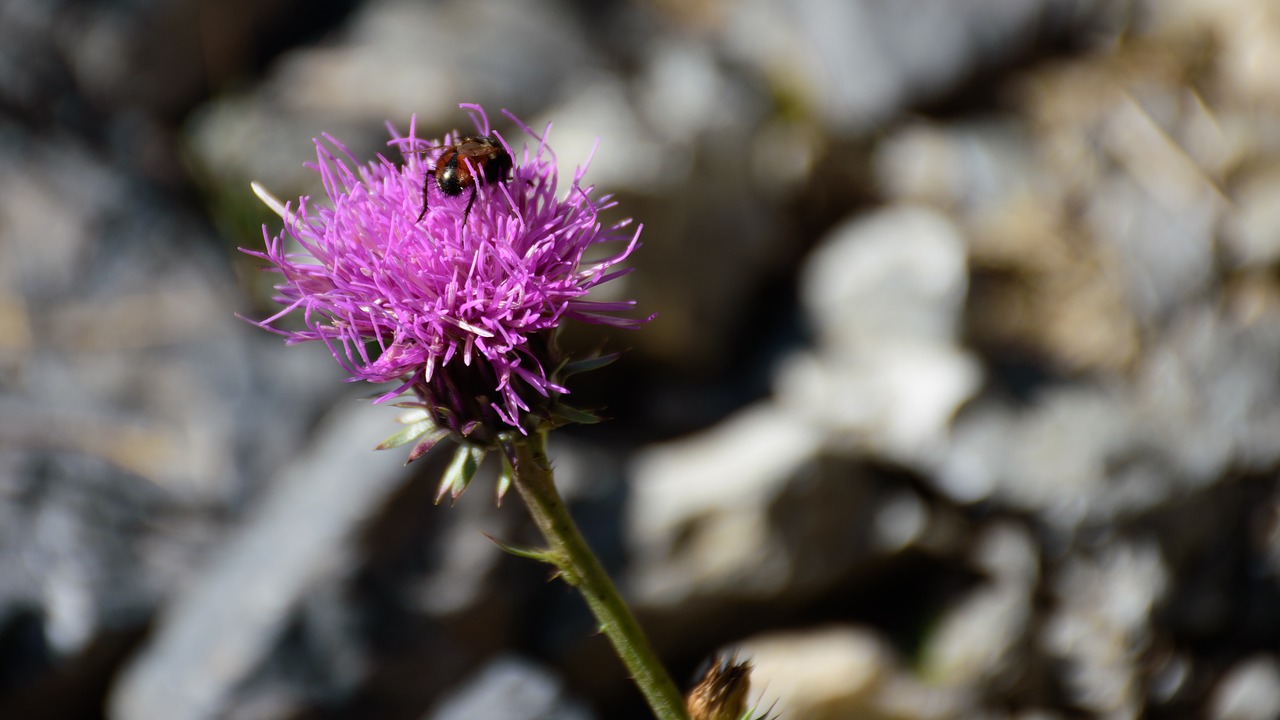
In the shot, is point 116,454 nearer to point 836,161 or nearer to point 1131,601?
point 836,161

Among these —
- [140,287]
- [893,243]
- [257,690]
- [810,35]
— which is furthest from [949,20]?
[257,690]

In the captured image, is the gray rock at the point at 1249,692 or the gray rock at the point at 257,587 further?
the gray rock at the point at 1249,692

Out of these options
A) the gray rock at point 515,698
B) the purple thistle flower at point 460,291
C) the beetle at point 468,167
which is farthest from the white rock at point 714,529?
the beetle at point 468,167

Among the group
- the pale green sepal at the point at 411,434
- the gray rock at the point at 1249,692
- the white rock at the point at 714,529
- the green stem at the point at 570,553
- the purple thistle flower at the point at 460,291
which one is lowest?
the gray rock at the point at 1249,692

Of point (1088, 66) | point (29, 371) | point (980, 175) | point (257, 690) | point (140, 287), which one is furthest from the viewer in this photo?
point (1088, 66)

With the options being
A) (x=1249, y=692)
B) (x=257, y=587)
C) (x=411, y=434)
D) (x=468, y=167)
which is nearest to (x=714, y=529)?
(x=257, y=587)

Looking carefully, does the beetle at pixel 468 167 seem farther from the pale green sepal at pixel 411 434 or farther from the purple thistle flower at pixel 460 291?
the pale green sepal at pixel 411 434
